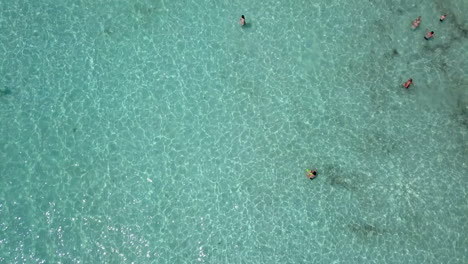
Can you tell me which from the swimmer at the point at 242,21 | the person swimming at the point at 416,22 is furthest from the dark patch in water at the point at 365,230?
the swimmer at the point at 242,21

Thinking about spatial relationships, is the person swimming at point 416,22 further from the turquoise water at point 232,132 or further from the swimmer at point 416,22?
the turquoise water at point 232,132

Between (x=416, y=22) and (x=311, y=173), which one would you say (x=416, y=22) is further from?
(x=311, y=173)

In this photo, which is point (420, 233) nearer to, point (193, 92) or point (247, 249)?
point (247, 249)

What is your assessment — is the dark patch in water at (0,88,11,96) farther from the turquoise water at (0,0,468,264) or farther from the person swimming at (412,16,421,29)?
the person swimming at (412,16,421,29)

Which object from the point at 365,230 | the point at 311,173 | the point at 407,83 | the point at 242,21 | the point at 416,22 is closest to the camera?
the point at 365,230

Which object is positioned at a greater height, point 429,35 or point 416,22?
point 416,22

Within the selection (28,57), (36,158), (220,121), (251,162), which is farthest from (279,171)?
(28,57)

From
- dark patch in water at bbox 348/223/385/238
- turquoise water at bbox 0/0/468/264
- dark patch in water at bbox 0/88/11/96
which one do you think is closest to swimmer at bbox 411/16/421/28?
turquoise water at bbox 0/0/468/264

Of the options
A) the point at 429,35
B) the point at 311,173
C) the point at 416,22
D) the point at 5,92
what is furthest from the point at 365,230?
the point at 5,92

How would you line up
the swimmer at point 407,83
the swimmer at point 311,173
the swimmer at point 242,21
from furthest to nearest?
the swimmer at point 242,21 → the swimmer at point 407,83 → the swimmer at point 311,173
